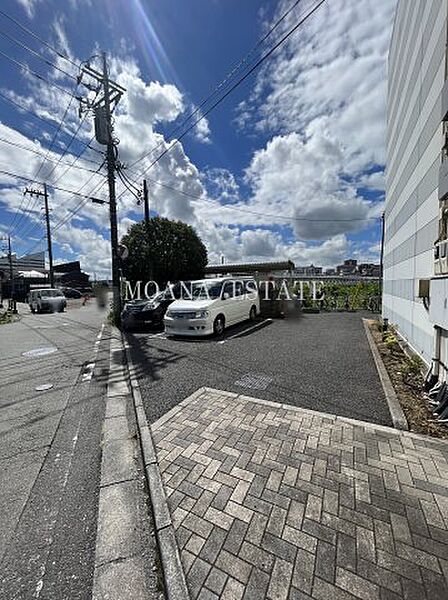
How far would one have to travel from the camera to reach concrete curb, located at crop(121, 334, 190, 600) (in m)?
1.50

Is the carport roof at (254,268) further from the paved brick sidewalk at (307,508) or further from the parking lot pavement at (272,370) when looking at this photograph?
the paved brick sidewalk at (307,508)

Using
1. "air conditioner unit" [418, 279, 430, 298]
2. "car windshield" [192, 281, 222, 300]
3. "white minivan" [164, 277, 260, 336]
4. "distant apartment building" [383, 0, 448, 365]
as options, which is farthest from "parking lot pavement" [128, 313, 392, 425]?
"air conditioner unit" [418, 279, 430, 298]

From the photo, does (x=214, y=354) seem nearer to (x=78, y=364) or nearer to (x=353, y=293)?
(x=78, y=364)

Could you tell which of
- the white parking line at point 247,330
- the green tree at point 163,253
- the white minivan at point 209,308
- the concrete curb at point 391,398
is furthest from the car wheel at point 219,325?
the green tree at point 163,253

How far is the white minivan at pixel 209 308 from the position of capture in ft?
24.8

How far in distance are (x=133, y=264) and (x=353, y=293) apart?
48.4 ft

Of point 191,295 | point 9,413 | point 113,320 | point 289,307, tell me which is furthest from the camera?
point 289,307

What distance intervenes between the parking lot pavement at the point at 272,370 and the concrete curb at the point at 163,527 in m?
0.66

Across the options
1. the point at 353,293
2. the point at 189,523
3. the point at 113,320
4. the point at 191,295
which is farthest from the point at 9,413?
the point at 353,293

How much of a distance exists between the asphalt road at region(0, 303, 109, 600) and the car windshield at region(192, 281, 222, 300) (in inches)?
149

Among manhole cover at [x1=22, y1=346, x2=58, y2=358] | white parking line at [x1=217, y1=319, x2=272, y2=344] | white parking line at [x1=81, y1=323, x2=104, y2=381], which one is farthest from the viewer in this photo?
white parking line at [x1=217, y1=319, x2=272, y2=344]

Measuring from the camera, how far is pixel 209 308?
24.9 feet

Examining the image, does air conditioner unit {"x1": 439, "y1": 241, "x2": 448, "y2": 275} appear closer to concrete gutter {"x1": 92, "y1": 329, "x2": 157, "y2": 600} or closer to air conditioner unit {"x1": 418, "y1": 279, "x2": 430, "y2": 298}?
air conditioner unit {"x1": 418, "y1": 279, "x2": 430, "y2": 298}

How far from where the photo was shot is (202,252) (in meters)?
21.5
